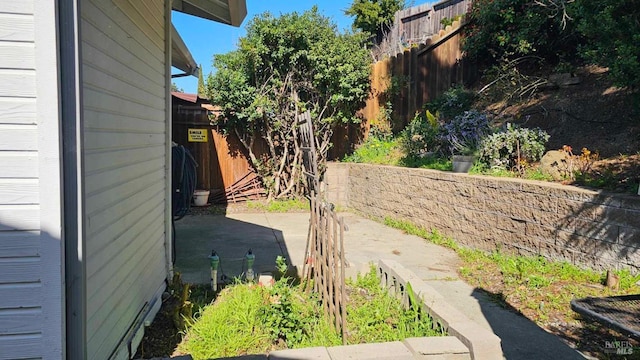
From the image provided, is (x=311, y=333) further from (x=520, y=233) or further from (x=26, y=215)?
(x=520, y=233)

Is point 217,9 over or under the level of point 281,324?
over

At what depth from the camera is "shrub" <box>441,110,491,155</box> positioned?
5926mm

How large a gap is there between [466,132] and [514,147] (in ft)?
3.14

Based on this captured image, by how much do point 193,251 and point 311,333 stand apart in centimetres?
286

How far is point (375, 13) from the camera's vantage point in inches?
578

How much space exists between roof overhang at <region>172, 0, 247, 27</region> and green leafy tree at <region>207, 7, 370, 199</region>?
3.29 meters

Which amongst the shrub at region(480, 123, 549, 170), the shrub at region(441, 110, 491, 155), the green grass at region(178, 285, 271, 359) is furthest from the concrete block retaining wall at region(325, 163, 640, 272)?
the green grass at region(178, 285, 271, 359)

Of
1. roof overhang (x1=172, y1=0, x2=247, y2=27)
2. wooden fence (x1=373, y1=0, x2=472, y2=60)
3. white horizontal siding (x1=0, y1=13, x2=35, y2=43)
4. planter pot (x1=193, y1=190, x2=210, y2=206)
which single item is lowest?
planter pot (x1=193, y1=190, x2=210, y2=206)

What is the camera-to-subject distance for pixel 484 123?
617 centimetres

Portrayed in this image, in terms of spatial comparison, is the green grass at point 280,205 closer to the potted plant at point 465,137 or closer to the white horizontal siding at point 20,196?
the potted plant at point 465,137

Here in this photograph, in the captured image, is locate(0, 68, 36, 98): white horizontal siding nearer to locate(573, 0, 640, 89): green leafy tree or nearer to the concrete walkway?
the concrete walkway

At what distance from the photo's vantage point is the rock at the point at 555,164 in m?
4.68

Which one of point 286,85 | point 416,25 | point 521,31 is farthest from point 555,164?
point 416,25

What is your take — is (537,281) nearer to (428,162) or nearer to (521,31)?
(428,162)
